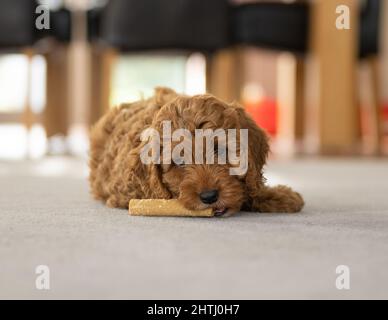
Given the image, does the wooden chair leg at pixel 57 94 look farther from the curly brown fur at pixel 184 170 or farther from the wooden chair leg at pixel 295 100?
the curly brown fur at pixel 184 170

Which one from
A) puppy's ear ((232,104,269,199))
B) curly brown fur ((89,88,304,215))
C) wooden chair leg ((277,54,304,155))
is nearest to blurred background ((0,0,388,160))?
wooden chair leg ((277,54,304,155))

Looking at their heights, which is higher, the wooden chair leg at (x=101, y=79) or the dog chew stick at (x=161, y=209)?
the wooden chair leg at (x=101, y=79)

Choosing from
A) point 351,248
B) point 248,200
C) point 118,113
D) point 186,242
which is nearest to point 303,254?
point 351,248

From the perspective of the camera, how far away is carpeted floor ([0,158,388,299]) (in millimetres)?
1237

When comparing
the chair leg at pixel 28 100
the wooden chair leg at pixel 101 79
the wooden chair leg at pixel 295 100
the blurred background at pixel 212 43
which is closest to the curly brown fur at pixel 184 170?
the blurred background at pixel 212 43

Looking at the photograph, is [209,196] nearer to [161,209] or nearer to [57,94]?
[161,209]

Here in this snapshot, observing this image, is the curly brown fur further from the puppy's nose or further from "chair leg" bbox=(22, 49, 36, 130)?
"chair leg" bbox=(22, 49, 36, 130)

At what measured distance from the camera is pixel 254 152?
2.18 metres

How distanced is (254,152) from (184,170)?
11.7 inches

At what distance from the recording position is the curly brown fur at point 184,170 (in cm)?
198

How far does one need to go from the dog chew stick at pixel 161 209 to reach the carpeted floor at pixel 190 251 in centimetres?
3

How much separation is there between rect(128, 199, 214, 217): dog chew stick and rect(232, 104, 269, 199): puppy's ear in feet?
0.62

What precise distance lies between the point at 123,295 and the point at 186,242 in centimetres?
45

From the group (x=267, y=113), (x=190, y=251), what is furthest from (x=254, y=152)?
(x=267, y=113)
